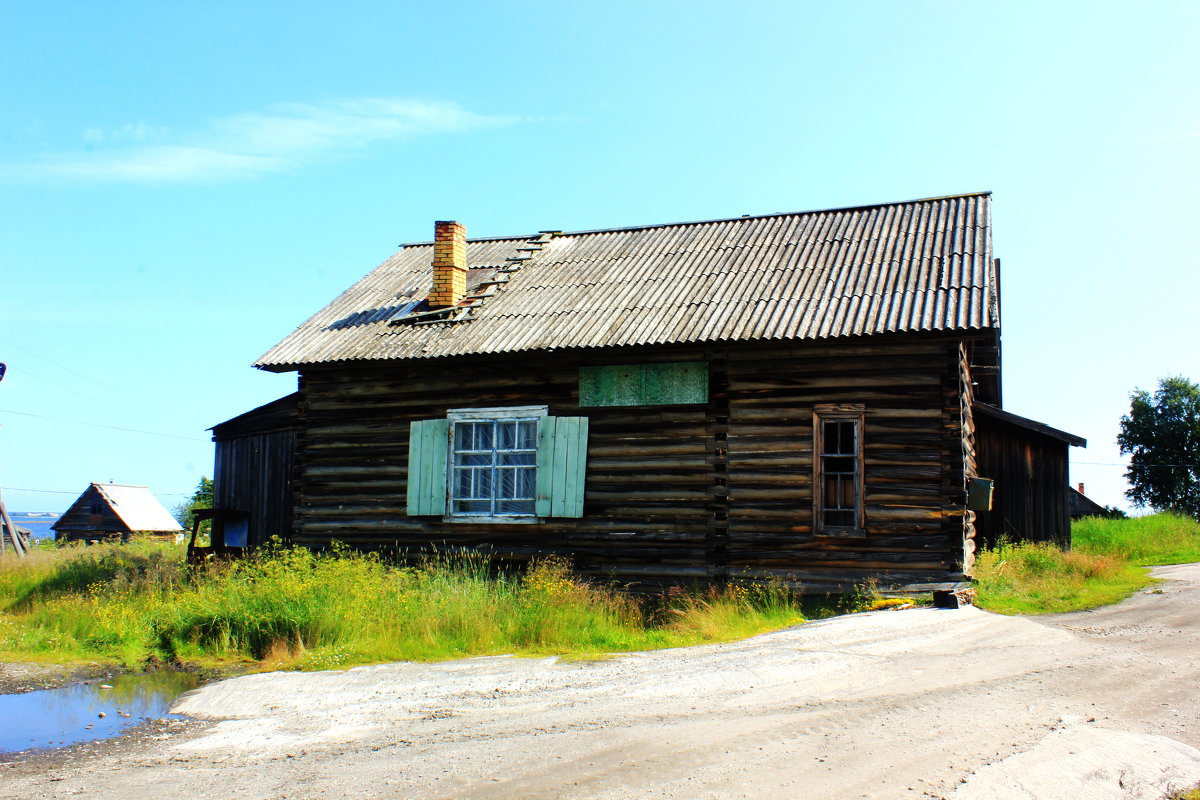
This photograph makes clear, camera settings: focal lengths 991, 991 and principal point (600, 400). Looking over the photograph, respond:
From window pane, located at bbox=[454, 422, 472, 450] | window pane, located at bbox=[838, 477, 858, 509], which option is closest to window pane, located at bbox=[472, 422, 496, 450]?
window pane, located at bbox=[454, 422, 472, 450]

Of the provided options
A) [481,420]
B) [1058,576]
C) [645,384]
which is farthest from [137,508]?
[1058,576]

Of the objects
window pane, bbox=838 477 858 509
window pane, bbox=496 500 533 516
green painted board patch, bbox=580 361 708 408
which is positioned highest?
green painted board patch, bbox=580 361 708 408

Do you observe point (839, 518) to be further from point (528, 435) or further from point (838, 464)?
point (528, 435)

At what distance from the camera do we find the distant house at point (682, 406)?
1159 centimetres

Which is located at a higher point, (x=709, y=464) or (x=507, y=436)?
(x=507, y=436)

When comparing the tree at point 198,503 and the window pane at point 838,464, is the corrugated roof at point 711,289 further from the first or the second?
the tree at point 198,503

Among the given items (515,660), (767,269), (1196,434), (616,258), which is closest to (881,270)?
(767,269)

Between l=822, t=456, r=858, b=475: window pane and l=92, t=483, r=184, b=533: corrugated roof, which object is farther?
l=92, t=483, r=184, b=533: corrugated roof

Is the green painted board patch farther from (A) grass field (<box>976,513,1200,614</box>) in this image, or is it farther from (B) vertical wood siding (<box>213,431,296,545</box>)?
(B) vertical wood siding (<box>213,431,296,545</box>)

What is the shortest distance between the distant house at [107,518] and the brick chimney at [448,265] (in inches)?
1020

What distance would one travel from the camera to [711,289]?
13555 mm

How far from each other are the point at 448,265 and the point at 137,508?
95.2 ft

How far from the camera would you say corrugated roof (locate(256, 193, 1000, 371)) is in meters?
12.0

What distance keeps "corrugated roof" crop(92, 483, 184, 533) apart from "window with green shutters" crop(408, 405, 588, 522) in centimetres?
2802
